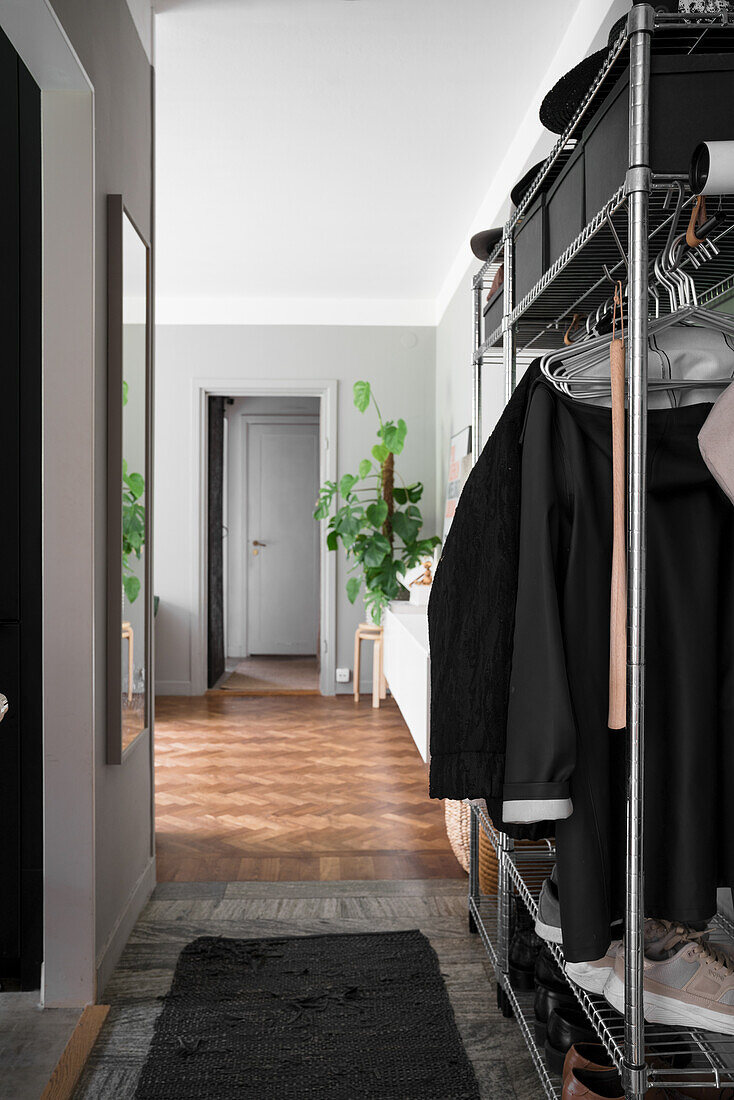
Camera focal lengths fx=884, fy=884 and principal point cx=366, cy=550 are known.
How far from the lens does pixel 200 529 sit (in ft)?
20.0

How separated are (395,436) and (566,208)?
4101mm

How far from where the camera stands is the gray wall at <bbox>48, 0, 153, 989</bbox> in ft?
7.14

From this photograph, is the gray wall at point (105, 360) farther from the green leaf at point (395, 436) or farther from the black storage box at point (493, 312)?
the green leaf at point (395, 436)

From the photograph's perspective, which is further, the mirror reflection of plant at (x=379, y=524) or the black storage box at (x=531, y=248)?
the mirror reflection of plant at (x=379, y=524)

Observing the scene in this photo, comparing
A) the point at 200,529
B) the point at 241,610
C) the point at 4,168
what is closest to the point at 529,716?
the point at 4,168

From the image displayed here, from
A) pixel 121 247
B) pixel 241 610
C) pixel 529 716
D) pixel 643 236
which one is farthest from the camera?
pixel 241 610

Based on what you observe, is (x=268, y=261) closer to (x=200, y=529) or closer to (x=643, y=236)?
(x=200, y=529)

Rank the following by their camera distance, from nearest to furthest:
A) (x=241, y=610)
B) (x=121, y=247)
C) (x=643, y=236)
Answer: (x=643, y=236), (x=121, y=247), (x=241, y=610)

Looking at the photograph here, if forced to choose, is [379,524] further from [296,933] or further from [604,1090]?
[604,1090]

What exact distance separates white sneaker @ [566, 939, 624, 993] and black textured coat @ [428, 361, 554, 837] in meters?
0.20

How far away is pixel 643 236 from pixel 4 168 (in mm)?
1637

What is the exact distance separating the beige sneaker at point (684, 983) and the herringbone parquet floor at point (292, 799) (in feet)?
5.35

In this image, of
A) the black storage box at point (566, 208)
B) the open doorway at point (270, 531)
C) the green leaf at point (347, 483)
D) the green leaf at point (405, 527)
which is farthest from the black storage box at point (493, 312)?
the open doorway at point (270, 531)

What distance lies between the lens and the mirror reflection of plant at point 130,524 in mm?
2426
